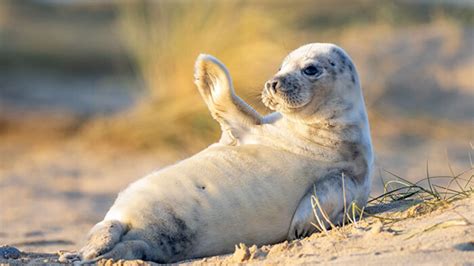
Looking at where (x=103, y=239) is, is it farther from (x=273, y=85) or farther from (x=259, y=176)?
(x=273, y=85)

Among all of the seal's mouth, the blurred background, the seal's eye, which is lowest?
the seal's mouth

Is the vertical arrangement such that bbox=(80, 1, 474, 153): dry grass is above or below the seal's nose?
above

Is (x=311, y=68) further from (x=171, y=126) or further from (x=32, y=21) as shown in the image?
(x=32, y=21)

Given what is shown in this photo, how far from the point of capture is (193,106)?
10375mm

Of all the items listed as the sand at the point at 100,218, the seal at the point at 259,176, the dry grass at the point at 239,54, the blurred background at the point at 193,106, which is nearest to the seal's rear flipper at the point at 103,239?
the seal at the point at 259,176

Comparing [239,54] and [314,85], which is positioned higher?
[239,54]

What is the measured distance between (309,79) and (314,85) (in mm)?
39

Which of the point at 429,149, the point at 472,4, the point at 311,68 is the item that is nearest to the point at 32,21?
the point at 472,4

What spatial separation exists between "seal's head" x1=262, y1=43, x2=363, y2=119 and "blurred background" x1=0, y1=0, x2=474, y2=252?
250 centimetres

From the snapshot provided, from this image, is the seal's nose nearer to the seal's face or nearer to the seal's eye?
the seal's face

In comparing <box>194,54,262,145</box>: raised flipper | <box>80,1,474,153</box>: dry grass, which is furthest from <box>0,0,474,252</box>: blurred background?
<box>194,54,262,145</box>: raised flipper

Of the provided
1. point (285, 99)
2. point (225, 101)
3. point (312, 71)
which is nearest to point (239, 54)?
point (225, 101)

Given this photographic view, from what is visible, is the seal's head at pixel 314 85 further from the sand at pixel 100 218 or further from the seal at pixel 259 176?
the sand at pixel 100 218

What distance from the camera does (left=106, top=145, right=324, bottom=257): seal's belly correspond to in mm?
4301
